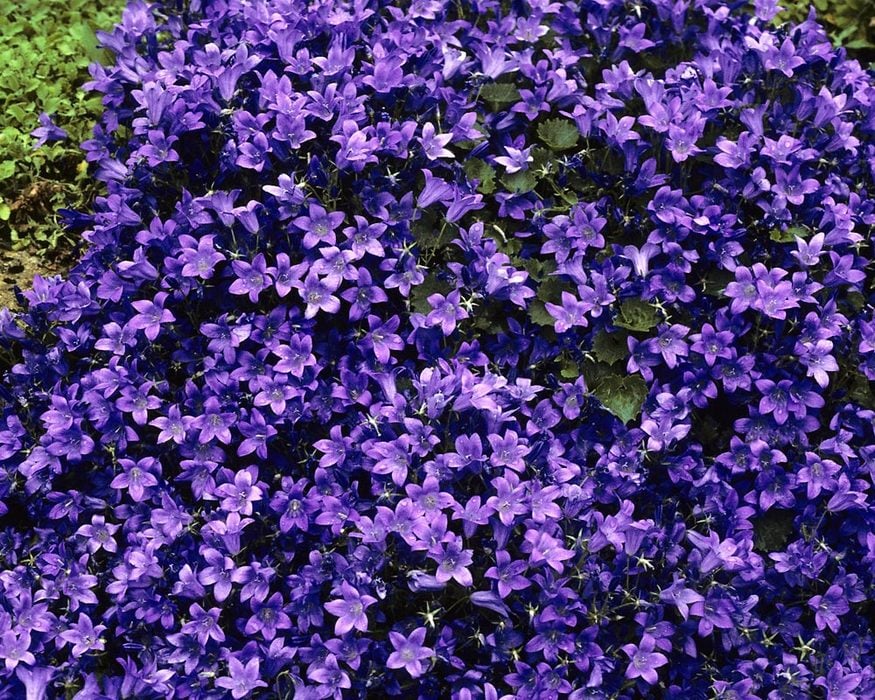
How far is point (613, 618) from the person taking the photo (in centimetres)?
374

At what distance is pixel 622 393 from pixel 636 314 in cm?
29

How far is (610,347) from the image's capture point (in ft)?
13.2

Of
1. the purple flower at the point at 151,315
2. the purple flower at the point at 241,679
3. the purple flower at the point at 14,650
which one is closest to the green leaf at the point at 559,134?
the purple flower at the point at 151,315

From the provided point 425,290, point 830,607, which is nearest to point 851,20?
point 425,290

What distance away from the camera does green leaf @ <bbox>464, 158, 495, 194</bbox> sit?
4230 millimetres

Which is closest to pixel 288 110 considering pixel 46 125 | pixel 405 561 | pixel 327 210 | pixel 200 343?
pixel 327 210

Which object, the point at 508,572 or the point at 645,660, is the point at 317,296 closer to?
the point at 508,572

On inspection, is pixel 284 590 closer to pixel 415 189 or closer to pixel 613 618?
pixel 613 618

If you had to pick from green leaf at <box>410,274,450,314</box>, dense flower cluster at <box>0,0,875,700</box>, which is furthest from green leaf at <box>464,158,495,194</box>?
green leaf at <box>410,274,450,314</box>

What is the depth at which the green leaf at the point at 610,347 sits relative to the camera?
4.00 metres

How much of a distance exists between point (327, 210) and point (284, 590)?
4.52ft

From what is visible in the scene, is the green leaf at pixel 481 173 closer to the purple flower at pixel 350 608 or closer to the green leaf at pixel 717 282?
the green leaf at pixel 717 282

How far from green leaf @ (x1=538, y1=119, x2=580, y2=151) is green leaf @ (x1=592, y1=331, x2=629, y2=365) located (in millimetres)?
782

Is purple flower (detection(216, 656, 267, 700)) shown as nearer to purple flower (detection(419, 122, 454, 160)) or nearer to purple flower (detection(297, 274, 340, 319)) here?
purple flower (detection(297, 274, 340, 319))
